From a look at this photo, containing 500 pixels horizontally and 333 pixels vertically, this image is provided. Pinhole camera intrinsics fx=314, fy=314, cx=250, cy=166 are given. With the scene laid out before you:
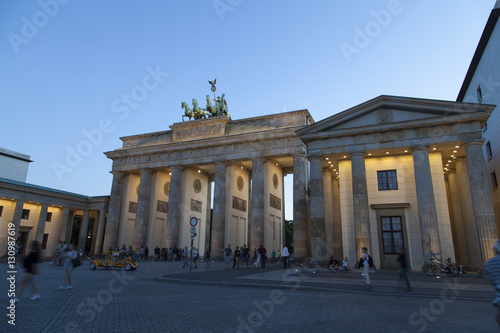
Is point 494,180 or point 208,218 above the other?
point 494,180

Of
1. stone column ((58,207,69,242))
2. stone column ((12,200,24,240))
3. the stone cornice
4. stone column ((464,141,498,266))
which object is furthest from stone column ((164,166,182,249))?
stone column ((464,141,498,266))

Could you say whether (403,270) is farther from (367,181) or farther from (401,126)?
(367,181)

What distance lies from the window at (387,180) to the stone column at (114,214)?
33349mm

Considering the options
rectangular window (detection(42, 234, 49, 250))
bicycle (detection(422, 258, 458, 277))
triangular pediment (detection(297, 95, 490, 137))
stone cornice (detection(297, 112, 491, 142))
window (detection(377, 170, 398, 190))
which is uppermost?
triangular pediment (detection(297, 95, 490, 137))

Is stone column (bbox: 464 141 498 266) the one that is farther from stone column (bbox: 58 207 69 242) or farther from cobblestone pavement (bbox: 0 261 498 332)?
stone column (bbox: 58 207 69 242)

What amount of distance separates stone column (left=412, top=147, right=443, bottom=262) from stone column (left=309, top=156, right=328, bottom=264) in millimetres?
6131

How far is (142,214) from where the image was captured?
3953 cm

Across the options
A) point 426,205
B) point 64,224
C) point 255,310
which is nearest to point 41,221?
point 64,224

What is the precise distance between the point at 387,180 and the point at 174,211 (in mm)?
24593

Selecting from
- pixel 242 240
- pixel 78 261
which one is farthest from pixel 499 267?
pixel 242 240

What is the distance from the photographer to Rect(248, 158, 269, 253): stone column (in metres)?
33.0

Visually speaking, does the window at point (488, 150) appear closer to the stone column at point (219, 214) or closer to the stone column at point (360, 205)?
the stone column at point (360, 205)

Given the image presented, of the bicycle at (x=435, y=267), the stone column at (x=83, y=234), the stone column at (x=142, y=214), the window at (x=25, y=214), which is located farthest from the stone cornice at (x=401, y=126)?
the window at (x=25, y=214)

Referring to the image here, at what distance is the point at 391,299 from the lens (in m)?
10.4
